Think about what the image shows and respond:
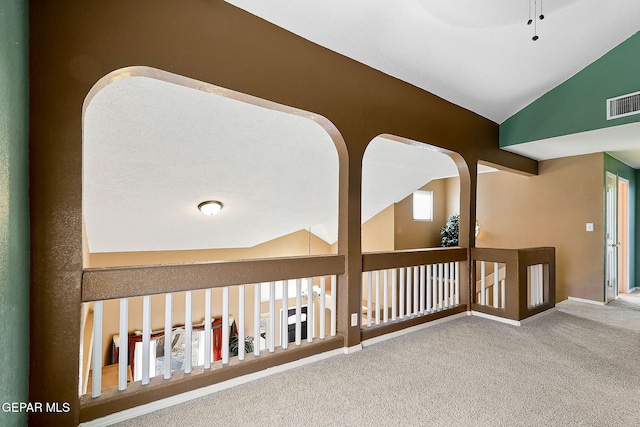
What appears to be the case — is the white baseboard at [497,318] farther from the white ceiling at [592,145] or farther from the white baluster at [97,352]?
the white baluster at [97,352]

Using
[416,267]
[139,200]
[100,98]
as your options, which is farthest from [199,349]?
[100,98]

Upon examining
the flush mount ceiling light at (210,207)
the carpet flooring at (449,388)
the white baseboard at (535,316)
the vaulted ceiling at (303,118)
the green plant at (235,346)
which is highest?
the vaulted ceiling at (303,118)

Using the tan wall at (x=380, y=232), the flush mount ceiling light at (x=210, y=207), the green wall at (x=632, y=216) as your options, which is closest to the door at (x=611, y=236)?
the green wall at (x=632, y=216)

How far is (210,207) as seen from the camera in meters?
4.37

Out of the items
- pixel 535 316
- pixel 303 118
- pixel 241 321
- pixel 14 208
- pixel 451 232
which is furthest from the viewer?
pixel 451 232

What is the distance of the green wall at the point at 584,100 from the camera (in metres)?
3.48

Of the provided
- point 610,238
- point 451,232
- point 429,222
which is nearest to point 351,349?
point 610,238

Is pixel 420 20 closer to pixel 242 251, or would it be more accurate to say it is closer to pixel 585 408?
pixel 585 408

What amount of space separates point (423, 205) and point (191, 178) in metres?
5.80

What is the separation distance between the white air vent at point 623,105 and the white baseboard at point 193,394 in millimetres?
3839

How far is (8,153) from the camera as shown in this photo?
129 cm

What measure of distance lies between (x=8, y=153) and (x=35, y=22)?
2.54 ft

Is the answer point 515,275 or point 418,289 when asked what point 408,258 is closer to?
point 418,289

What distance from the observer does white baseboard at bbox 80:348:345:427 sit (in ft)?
6.03
